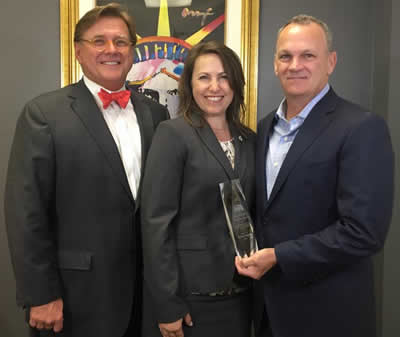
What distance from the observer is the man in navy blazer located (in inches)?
64.0

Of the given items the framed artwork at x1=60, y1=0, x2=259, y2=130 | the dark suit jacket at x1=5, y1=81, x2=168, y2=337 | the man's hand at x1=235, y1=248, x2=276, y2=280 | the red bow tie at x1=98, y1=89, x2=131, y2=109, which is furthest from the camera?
the framed artwork at x1=60, y1=0, x2=259, y2=130

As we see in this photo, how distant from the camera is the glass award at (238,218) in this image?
175cm

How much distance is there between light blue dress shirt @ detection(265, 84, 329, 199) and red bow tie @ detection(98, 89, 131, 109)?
77cm

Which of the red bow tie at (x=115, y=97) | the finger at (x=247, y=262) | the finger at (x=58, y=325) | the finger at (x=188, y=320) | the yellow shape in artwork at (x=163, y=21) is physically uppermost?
the yellow shape in artwork at (x=163, y=21)

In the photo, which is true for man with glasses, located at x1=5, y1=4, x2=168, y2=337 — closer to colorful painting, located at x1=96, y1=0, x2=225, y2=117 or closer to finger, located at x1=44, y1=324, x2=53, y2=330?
finger, located at x1=44, y1=324, x2=53, y2=330

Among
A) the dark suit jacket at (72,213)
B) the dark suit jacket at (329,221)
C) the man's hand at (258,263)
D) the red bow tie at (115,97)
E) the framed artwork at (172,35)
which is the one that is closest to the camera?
the dark suit jacket at (329,221)

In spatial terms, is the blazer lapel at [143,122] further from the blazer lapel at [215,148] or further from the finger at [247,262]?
the finger at [247,262]

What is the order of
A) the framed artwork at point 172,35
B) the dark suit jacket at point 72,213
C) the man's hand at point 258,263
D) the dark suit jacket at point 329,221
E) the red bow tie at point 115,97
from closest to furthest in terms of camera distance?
the dark suit jacket at point 329,221 < the man's hand at point 258,263 < the dark suit jacket at point 72,213 < the red bow tie at point 115,97 < the framed artwork at point 172,35

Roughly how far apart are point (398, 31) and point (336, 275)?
148 cm

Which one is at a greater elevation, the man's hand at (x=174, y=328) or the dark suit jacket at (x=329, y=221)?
the dark suit jacket at (x=329, y=221)

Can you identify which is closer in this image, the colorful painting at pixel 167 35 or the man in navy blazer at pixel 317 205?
the man in navy blazer at pixel 317 205

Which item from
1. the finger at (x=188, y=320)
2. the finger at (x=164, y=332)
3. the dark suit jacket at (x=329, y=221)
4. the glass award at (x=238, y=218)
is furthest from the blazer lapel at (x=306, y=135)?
the finger at (x=164, y=332)

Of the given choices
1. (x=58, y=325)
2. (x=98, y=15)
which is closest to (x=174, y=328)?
(x=58, y=325)

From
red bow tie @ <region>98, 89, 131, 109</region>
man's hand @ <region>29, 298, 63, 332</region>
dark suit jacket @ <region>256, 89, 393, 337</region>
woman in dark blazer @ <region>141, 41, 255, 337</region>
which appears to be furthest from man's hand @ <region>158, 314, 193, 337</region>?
red bow tie @ <region>98, 89, 131, 109</region>
